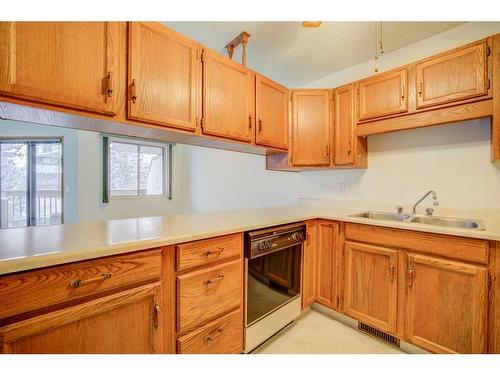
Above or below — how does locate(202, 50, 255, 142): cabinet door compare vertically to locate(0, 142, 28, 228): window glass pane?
above

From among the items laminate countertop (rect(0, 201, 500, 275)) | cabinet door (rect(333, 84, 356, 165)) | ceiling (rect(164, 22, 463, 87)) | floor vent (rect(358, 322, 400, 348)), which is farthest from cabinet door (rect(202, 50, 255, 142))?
floor vent (rect(358, 322, 400, 348))

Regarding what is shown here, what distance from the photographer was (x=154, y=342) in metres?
1.00

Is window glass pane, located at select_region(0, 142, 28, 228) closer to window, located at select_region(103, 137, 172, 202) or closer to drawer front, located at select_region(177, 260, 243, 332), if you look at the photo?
window, located at select_region(103, 137, 172, 202)

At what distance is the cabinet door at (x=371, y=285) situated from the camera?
4.87 feet

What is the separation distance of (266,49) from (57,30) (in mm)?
1614

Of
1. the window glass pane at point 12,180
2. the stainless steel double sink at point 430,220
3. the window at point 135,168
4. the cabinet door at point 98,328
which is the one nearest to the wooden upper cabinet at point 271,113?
the stainless steel double sink at point 430,220

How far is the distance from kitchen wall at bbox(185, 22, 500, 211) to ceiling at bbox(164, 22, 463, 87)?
122 mm

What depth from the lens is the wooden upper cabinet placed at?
6.01 ft

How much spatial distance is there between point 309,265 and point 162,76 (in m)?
1.77

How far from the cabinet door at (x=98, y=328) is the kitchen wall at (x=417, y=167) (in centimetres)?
206

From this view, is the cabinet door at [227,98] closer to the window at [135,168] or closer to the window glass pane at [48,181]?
the window at [135,168]

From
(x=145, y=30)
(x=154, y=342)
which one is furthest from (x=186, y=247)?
(x=145, y=30)

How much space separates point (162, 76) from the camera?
126 cm

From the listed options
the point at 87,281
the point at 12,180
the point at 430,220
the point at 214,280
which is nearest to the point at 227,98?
the point at 214,280
